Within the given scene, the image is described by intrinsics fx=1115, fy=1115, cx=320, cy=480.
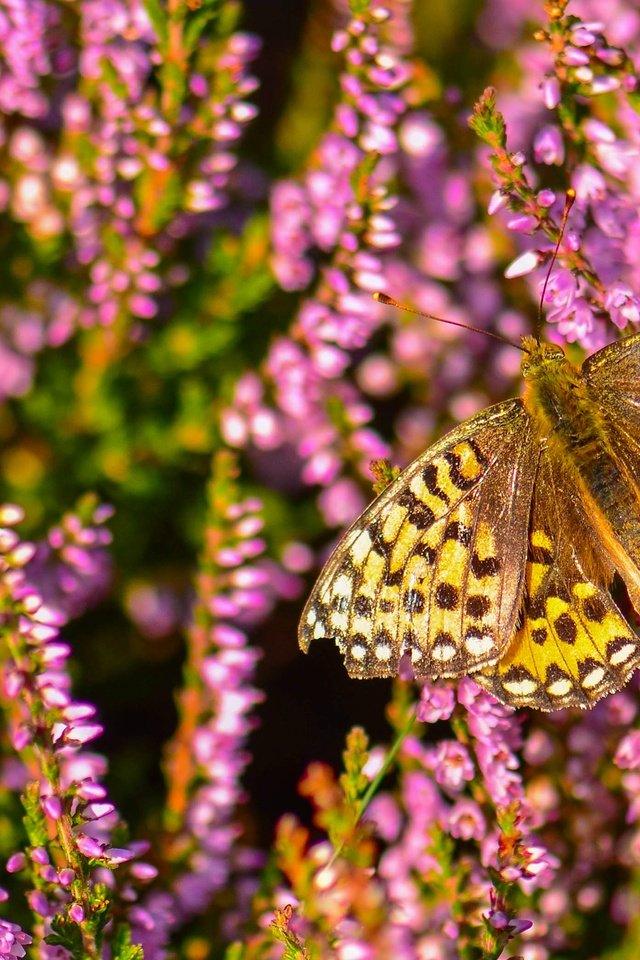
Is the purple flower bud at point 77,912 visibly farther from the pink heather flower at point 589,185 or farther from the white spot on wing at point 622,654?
the pink heather flower at point 589,185

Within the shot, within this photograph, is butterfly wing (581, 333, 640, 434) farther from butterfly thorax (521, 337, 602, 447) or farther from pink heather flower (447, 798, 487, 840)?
pink heather flower (447, 798, 487, 840)

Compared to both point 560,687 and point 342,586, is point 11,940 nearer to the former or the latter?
point 342,586

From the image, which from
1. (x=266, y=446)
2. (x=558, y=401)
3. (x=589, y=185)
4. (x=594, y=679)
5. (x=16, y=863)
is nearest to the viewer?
(x=16, y=863)

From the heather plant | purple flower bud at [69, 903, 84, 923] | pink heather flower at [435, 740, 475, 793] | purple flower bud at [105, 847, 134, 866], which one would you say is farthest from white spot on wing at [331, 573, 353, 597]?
purple flower bud at [69, 903, 84, 923]

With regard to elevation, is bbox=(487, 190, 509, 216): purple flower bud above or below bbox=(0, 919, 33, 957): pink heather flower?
above

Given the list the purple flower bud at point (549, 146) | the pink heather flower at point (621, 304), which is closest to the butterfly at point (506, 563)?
the pink heather flower at point (621, 304)

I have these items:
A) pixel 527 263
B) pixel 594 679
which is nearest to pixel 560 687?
pixel 594 679
